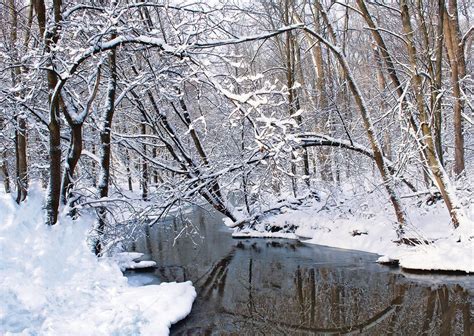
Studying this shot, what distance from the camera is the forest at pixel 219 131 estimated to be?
6453 millimetres

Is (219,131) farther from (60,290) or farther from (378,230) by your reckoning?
(60,290)

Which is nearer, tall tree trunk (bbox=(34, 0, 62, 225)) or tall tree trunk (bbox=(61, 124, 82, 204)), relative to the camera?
tall tree trunk (bbox=(34, 0, 62, 225))

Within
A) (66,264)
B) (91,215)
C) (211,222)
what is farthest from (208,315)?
(211,222)

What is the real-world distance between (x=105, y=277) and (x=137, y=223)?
5.04 metres

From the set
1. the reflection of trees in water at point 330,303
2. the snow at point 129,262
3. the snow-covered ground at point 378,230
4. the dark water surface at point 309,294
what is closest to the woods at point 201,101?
the snow-covered ground at point 378,230

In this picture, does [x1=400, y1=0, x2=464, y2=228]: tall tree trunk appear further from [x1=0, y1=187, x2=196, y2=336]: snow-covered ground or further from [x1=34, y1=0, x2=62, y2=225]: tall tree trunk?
[x1=34, y1=0, x2=62, y2=225]: tall tree trunk

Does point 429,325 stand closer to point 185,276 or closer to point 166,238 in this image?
point 185,276

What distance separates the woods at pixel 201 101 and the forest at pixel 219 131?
2.2 inches

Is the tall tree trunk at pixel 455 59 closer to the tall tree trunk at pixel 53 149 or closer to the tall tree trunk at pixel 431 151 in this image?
the tall tree trunk at pixel 431 151

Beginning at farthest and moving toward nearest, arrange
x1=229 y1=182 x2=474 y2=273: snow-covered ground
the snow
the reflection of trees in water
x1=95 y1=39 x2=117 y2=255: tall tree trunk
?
the snow, x1=95 y1=39 x2=117 y2=255: tall tree trunk, x1=229 y1=182 x2=474 y2=273: snow-covered ground, the reflection of trees in water

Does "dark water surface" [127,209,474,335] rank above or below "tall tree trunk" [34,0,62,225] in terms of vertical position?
below

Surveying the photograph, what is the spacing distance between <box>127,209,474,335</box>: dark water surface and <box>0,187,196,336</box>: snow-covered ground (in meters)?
0.90

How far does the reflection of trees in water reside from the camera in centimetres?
722

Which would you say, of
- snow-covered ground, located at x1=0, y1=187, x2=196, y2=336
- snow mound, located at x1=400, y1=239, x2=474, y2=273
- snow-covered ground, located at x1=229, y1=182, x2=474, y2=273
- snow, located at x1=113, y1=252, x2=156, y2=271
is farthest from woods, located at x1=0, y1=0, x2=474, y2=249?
snow-covered ground, located at x1=0, y1=187, x2=196, y2=336
